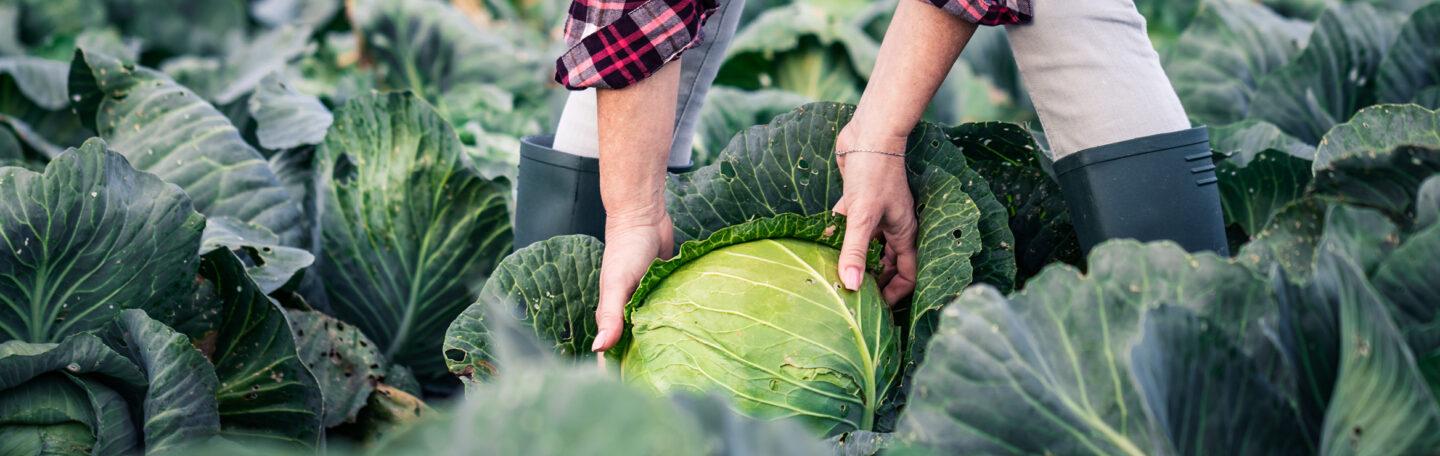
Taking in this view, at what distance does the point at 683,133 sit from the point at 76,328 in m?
1.07

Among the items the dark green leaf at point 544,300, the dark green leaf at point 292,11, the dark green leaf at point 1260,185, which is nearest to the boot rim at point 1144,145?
the dark green leaf at point 1260,185

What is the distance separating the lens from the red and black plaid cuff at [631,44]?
4.57 feet

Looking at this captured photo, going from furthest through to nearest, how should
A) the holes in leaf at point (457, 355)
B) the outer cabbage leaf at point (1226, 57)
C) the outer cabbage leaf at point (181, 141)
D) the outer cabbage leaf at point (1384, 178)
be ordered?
the outer cabbage leaf at point (1226, 57)
the outer cabbage leaf at point (181, 141)
the holes in leaf at point (457, 355)
the outer cabbage leaf at point (1384, 178)

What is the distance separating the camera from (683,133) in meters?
1.85

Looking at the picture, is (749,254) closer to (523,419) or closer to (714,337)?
(714,337)

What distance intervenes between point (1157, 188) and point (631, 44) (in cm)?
77

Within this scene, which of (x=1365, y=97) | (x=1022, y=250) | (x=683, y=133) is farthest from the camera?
(x=1365, y=97)

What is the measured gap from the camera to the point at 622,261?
1542 millimetres

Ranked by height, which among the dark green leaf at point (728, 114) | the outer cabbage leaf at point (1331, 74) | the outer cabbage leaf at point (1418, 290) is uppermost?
the outer cabbage leaf at point (1418, 290)

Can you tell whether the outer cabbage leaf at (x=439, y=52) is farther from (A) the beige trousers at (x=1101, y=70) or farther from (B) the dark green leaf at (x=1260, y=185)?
(A) the beige trousers at (x=1101, y=70)

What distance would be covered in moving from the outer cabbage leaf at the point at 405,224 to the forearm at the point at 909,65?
2.98 ft

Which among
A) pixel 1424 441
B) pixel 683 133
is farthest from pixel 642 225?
pixel 1424 441

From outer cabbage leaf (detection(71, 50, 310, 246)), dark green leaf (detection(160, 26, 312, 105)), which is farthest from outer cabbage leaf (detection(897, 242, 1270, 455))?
dark green leaf (detection(160, 26, 312, 105))

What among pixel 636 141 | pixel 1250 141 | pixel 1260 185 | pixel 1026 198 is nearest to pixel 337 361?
pixel 636 141
